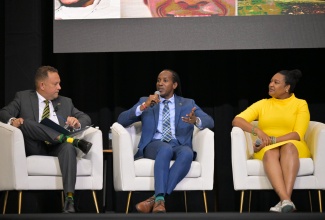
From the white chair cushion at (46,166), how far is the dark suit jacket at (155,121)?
1.60ft

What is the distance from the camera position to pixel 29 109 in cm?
536

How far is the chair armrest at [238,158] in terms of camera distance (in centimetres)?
517

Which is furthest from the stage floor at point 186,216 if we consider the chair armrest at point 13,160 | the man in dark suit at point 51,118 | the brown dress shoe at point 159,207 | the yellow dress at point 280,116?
the yellow dress at point 280,116

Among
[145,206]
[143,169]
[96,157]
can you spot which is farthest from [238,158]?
[96,157]

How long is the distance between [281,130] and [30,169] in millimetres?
1929

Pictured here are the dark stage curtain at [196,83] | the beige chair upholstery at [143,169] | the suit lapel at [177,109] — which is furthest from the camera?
the dark stage curtain at [196,83]

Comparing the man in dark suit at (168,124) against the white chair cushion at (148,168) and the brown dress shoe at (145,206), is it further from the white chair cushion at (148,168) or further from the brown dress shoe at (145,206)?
the brown dress shoe at (145,206)

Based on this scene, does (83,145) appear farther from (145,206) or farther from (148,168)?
(145,206)

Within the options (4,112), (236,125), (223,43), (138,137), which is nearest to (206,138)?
(236,125)

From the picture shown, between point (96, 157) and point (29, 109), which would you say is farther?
point (29, 109)

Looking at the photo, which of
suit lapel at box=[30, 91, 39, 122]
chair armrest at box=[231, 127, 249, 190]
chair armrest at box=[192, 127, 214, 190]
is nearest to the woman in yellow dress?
chair armrest at box=[231, 127, 249, 190]

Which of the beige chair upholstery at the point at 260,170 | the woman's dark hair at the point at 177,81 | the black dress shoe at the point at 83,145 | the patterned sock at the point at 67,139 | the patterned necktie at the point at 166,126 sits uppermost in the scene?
the woman's dark hair at the point at 177,81

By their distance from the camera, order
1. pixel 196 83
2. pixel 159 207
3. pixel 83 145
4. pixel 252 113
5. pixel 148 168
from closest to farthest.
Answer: pixel 159 207
pixel 83 145
pixel 148 168
pixel 252 113
pixel 196 83

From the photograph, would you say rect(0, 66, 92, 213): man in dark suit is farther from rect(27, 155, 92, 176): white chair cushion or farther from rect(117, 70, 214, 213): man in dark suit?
rect(117, 70, 214, 213): man in dark suit
